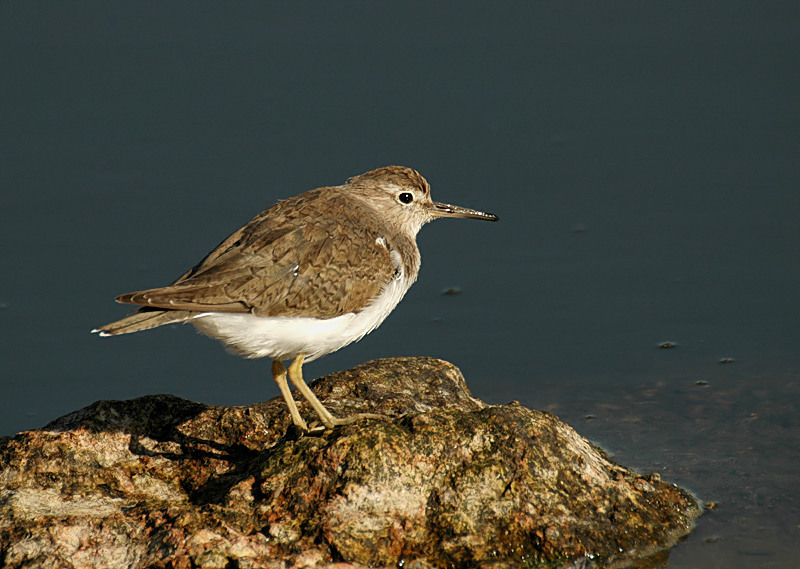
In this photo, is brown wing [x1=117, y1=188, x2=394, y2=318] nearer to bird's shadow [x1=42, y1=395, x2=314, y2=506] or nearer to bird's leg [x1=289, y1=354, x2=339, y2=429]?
bird's leg [x1=289, y1=354, x2=339, y2=429]

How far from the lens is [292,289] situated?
6480mm

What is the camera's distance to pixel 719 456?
7117 millimetres

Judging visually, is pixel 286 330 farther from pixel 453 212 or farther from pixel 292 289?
pixel 453 212

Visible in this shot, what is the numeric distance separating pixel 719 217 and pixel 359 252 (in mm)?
4870

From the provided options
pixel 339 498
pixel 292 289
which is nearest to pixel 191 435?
pixel 292 289

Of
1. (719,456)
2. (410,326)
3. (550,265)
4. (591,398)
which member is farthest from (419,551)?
(550,265)

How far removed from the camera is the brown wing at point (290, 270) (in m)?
6.25

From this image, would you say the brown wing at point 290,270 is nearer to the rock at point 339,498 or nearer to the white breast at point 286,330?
the white breast at point 286,330

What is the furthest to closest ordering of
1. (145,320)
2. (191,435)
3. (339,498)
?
(191,435), (145,320), (339,498)

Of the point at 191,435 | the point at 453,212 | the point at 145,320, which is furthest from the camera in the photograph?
the point at 453,212

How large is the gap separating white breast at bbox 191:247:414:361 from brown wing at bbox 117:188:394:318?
66mm

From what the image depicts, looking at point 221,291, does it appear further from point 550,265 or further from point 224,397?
point 550,265

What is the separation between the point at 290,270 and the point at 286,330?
16.2 inches

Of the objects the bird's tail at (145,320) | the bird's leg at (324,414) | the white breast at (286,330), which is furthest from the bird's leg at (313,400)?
the bird's tail at (145,320)
